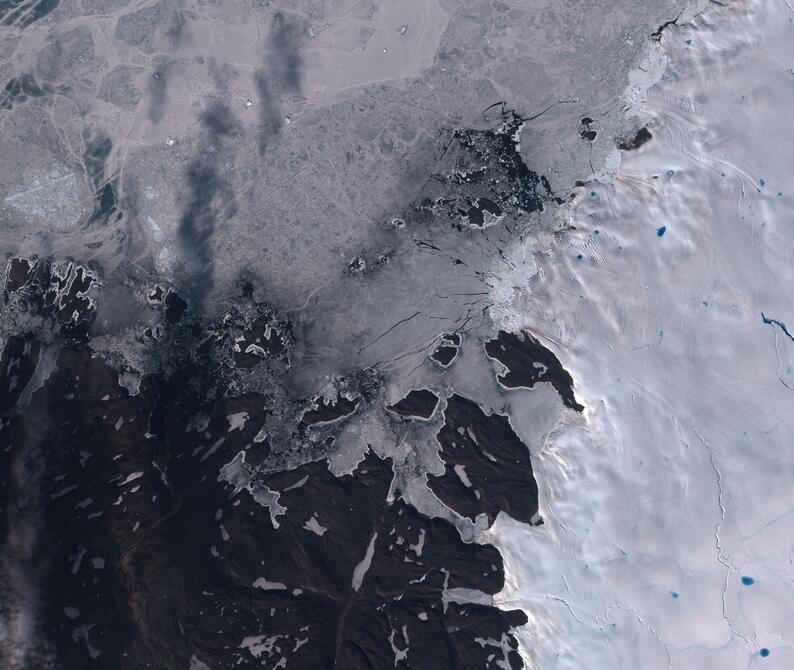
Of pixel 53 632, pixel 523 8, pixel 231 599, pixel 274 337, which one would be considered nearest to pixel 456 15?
pixel 523 8

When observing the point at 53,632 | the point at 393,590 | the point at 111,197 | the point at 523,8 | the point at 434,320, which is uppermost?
the point at 523,8

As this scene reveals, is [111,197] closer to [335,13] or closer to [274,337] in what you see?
[274,337]

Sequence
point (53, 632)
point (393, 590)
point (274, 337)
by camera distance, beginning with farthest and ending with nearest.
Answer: point (274, 337), point (393, 590), point (53, 632)

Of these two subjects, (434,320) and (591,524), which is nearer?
(591,524)

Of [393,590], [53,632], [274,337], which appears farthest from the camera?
[274,337]

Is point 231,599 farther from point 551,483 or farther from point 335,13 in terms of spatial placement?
point 335,13

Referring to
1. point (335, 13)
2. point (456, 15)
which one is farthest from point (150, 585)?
point (456, 15)

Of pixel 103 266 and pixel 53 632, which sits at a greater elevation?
pixel 103 266
